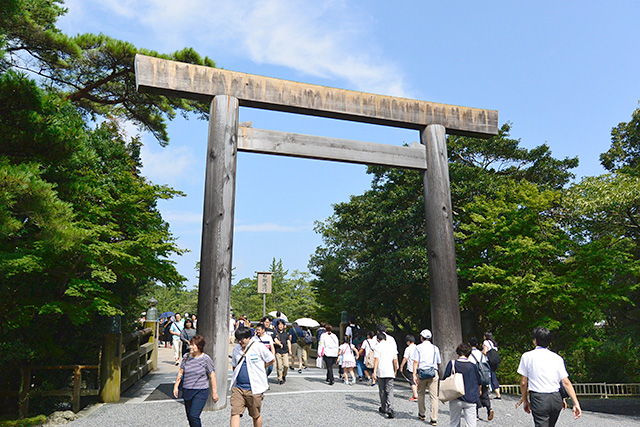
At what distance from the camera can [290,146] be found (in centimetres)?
910

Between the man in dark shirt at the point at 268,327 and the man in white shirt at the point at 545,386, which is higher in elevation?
the man in dark shirt at the point at 268,327

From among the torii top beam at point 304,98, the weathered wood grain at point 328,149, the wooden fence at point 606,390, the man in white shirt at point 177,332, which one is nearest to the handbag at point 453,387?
the weathered wood grain at point 328,149

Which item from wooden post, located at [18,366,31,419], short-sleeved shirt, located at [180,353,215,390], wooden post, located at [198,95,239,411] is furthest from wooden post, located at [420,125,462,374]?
wooden post, located at [18,366,31,419]

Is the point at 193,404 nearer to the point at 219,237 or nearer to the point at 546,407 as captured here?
the point at 219,237

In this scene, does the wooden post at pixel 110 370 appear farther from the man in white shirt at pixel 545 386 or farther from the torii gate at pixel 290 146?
the man in white shirt at pixel 545 386

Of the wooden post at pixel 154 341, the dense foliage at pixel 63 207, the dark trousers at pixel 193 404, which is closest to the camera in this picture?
the dark trousers at pixel 193 404

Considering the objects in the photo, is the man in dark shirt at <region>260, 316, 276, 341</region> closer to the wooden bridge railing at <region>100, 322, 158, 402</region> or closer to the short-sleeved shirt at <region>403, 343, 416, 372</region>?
the wooden bridge railing at <region>100, 322, 158, 402</region>

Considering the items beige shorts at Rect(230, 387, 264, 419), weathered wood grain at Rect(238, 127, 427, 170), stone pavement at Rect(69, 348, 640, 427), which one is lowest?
stone pavement at Rect(69, 348, 640, 427)

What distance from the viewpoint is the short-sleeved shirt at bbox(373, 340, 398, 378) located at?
8.52m

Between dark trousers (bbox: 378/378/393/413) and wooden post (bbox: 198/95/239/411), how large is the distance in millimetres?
2852

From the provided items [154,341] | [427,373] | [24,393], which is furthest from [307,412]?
[154,341]

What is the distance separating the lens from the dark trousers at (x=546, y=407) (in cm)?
514

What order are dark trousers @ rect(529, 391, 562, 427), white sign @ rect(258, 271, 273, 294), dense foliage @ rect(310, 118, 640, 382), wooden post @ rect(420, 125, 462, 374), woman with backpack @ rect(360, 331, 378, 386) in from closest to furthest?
dark trousers @ rect(529, 391, 562, 427) → wooden post @ rect(420, 125, 462, 374) → woman with backpack @ rect(360, 331, 378, 386) → dense foliage @ rect(310, 118, 640, 382) → white sign @ rect(258, 271, 273, 294)

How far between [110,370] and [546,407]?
8.77 m
